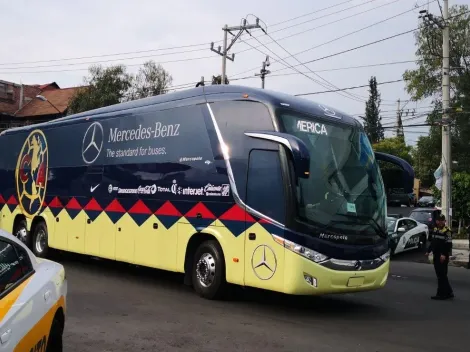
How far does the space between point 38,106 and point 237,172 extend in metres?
49.4

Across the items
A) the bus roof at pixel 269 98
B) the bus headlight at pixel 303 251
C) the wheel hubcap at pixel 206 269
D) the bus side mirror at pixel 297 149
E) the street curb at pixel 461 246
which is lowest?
the street curb at pixel 461 246

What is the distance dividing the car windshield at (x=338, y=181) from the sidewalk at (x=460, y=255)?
10.5 m

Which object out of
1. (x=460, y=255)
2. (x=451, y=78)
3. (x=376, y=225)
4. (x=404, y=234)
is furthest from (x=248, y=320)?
(x=451, y=78)

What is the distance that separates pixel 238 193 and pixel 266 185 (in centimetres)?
61

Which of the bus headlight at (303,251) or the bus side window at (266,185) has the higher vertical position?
the bus side window at (266,185)

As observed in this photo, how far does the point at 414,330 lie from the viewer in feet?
25.5

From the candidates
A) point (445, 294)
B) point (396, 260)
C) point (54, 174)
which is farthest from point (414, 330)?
point (396, 260)

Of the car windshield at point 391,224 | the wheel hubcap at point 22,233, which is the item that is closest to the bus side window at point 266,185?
the wheel hubcap at point 22,233

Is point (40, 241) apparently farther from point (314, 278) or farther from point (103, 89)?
point (103, 89)

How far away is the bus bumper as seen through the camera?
26.1 feet

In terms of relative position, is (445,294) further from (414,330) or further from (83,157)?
(83,157)

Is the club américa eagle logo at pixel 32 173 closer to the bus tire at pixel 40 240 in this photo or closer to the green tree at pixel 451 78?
the bus tire at pixel 40 240

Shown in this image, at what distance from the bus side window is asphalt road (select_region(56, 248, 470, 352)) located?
1618mm

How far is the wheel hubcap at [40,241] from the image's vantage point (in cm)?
1409
